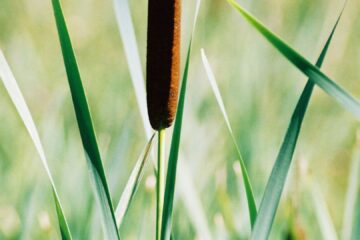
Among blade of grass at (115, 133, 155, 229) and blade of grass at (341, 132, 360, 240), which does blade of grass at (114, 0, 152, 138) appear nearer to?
blade of grass at (115, 133, 155, 229)

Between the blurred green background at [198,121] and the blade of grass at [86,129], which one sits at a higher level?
the blade of grass at [86,129]

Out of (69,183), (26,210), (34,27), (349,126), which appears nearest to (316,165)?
(349,126)

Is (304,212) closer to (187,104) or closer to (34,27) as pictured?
(187,104)

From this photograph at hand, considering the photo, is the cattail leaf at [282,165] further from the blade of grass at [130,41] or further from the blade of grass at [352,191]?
the blade of grass at [352,191]

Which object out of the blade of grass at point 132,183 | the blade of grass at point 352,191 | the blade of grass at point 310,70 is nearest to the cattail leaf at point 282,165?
the blade of grass at point 310,70

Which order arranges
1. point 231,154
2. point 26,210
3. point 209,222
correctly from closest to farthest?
point 26,210
point 209,222
point 231,154

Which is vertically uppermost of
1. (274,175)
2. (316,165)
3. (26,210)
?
(274,175)
